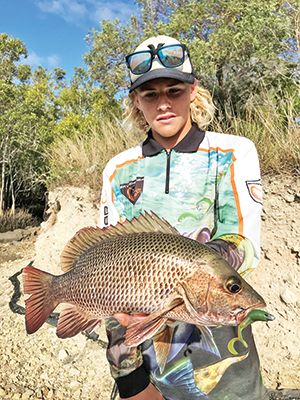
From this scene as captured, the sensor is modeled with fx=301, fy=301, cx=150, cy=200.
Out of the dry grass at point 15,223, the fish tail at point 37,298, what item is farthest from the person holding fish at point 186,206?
the dry grass at point 15,223

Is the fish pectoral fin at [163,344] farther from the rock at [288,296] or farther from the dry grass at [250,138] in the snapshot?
the dry grass at [250,138]

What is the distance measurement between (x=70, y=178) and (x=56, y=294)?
4825 mm

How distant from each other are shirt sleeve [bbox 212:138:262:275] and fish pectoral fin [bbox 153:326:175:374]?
22.0 inches

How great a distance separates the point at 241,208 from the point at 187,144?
0.61 metres

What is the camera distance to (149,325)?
124 centimetres

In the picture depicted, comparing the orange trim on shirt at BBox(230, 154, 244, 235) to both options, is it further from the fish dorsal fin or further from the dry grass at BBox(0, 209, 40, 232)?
the dry grass at BBox(0, 209, 40, 232)

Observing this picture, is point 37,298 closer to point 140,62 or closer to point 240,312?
point 240,312

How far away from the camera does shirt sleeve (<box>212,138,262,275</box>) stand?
5.24ft

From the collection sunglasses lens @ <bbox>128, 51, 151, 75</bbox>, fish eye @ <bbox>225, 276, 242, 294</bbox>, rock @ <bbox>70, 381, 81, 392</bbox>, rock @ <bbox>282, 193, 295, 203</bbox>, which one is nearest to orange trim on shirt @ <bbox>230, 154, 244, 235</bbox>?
fish eye @ <bbox>225, 276, 242, 294</bbox>

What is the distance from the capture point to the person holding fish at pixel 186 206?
1.76 metres

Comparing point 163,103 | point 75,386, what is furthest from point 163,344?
point 75,386

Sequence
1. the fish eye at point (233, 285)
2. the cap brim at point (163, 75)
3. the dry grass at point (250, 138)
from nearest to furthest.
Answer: the fish eye at point (233, 285), the cap brim at point (163, 75), the dry grass at point (250, 138)

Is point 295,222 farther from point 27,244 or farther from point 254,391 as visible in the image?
point 27,244

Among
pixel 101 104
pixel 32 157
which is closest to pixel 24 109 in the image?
pixel 32 157
